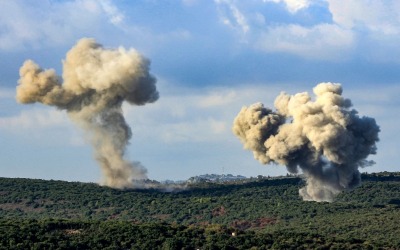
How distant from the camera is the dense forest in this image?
8331 centimetres

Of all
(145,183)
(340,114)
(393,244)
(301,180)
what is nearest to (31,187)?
(145,183)

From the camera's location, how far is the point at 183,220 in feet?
420

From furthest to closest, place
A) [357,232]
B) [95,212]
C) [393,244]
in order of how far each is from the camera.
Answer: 1. [95,212]
2. [357,232]
3. [393,244]

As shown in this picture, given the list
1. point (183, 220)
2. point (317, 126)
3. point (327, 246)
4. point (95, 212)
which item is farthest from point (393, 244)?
point (95, 212)

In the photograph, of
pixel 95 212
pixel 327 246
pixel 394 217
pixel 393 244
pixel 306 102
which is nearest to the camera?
pixel 327 246

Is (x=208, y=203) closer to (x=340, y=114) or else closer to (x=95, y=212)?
(x=95, y=212)

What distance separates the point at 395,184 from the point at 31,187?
54321 mm

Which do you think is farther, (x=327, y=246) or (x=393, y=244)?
(x=393, y=244)

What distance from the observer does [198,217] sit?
12850 cm

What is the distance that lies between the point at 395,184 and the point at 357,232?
56797mm

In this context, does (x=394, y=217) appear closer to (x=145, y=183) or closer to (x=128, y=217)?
(x=128, y=217)

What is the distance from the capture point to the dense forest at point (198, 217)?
273 ft

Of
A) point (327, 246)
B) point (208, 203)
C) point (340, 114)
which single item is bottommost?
point (327, 246)

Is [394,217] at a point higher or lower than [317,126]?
lower
